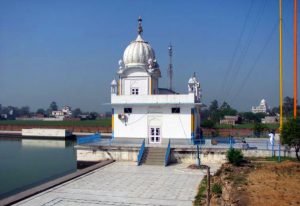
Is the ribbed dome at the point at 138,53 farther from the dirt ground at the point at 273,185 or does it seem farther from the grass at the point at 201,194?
the grass at the point at 201,194

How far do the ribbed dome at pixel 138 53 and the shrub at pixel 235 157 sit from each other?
11.0 meters

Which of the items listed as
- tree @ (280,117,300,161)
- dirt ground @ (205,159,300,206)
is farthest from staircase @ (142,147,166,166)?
tree @ (280,117,300,161)

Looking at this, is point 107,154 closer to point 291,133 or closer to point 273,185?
point 291,133

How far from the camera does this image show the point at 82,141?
24000 millimetres

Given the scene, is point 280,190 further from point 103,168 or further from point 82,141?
point 82,141

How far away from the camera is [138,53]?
2752cm

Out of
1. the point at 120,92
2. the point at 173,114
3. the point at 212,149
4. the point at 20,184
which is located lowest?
the point at 20,184

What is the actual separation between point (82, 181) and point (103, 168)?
11.6 feet

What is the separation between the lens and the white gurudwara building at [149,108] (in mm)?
23781

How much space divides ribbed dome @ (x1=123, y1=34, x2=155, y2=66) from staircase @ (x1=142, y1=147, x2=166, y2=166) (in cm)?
807

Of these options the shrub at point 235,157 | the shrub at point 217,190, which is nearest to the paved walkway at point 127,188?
the shrub at point 217,190

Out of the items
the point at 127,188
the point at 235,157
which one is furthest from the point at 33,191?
the point at 235,157

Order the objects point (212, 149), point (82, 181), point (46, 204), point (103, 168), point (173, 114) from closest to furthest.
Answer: point (46, 204)
point (82, 181)
point (103, 168)
point (212, 149)
point (173, 114)

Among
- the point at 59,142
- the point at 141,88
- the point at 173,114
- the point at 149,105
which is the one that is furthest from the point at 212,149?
the point at 59,142
